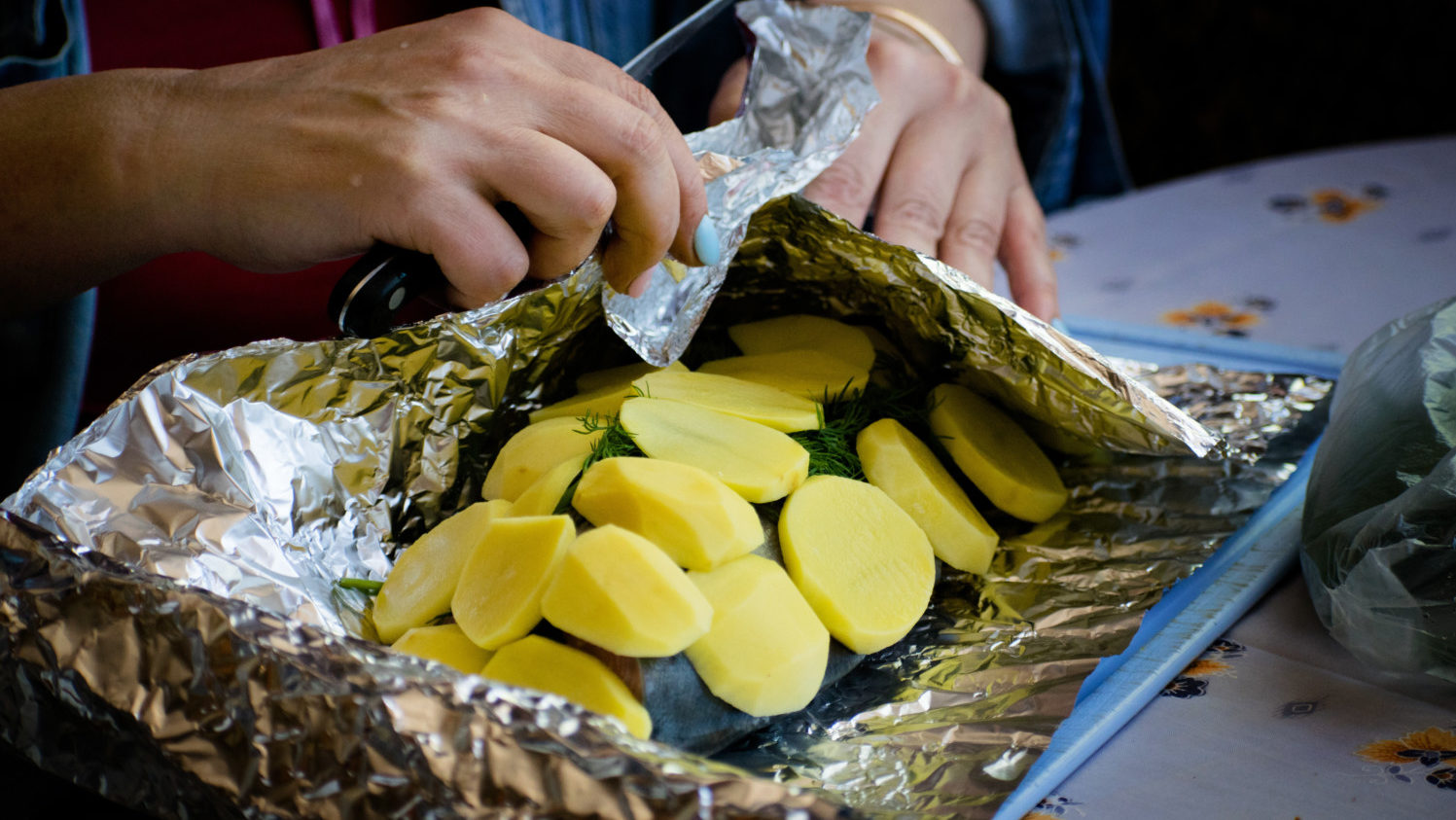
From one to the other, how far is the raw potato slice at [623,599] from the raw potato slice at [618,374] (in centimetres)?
30

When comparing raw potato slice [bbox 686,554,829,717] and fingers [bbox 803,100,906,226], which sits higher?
fingers [bbox 803,100,906,226]

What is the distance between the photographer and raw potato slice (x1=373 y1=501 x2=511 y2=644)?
0.74 m

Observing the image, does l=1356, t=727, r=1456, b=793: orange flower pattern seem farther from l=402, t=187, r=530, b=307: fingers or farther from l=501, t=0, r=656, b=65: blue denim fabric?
l=501, t=0, r=656, b=65: blue denim fabric

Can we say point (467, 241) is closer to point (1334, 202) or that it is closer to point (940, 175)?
point (940, 175)

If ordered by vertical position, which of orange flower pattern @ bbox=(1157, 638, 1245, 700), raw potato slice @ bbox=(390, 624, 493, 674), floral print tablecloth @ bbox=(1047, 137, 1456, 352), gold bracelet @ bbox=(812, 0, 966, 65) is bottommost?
orange flower pattern @ bbox=(1157, 638, 1245, 700)

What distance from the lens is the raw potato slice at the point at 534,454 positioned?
2.63 ft

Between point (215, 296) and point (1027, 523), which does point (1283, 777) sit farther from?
point (215, 296)

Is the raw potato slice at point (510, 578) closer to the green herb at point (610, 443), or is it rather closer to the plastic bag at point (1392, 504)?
the green herb at point (610, 443)

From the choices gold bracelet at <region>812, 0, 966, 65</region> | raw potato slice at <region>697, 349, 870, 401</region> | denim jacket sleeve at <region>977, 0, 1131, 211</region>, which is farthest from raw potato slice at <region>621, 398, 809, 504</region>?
denim jacket sleeve at <region>977, 0, 1131, 211</region>

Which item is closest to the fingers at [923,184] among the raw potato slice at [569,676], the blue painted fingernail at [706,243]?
A: the blue painted fingernail at [706,243]

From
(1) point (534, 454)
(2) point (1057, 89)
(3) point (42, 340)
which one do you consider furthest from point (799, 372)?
(2) point (1057, 89)

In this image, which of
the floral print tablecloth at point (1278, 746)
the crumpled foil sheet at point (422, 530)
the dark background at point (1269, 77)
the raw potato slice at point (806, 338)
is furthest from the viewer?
the dark background at point (1269, 77)

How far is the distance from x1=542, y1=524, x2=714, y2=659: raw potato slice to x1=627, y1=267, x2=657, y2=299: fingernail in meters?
0.27

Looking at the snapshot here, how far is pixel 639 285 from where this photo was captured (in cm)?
86
